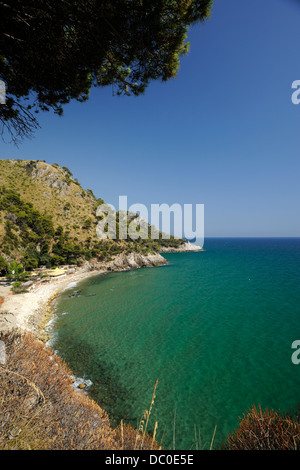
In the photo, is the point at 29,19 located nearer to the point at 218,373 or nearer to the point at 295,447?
the point at 295,447

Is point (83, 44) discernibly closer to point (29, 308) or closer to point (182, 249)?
point (29, 308)

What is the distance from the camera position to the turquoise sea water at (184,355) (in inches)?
324

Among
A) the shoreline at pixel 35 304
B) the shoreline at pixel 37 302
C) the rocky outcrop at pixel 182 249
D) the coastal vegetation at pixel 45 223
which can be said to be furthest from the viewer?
the rocky outcrop at pixel 182 249

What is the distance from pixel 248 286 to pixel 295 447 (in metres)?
34.8

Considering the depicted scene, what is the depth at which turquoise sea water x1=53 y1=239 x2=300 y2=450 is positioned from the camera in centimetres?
823

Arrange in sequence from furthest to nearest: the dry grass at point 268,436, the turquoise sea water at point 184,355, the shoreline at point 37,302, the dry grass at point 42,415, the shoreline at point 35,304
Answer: the shoreline at point 37,302 < the shoreline at point 35,304 < the turquoise sea water at point 184,355 < the dry grass at point 268,436 < the dry grass at point 42,415

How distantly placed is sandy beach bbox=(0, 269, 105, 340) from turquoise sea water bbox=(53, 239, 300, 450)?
1610 mm

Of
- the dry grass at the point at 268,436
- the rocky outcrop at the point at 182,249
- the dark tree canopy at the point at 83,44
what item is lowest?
the rocky outcrop at the point at 182,249

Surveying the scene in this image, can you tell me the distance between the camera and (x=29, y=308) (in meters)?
18.0

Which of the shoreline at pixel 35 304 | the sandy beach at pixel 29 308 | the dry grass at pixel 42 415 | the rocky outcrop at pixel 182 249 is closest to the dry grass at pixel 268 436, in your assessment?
the dry grass at pixel 42 415

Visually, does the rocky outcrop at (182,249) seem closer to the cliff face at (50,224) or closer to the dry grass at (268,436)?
the cliff face at (50,224)

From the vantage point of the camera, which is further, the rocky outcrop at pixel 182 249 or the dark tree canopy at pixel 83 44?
the rocky outcrop at pixel 182 249

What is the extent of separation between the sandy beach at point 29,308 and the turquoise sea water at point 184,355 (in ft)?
5.28

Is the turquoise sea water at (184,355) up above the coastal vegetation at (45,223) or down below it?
below
